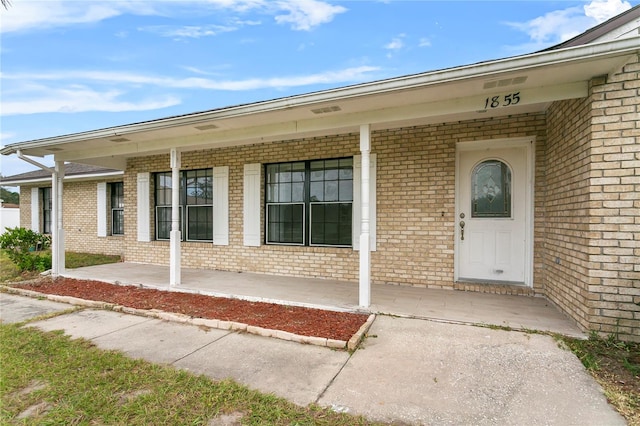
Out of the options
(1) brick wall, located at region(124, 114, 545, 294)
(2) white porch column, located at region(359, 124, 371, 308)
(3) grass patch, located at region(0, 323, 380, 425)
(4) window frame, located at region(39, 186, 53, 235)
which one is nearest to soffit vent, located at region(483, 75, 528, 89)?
(2) white porch column, located at region(359, 124, 371, 308)

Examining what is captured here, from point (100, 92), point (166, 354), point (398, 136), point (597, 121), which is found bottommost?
point (166, 354)

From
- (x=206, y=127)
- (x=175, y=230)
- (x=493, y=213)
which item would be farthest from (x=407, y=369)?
(x=175, y=230)

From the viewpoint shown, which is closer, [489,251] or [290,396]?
[290,396]

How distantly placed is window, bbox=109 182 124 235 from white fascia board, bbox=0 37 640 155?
5.78 metres

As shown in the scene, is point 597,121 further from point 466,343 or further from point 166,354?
point 166,354

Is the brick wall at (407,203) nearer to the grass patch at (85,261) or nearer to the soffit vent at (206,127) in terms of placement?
the soffit vent at (206,127)

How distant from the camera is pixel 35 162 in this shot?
6.33m

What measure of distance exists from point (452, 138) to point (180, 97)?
11.6 m

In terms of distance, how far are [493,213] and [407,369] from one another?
11.3 feet

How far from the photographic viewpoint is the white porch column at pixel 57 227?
6.77 metres

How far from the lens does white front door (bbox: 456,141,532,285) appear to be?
16.2 feet

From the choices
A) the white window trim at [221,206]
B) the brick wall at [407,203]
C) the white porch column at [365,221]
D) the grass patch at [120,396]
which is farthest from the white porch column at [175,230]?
the white porch column at [365,221]

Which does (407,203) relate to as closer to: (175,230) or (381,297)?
(381,297)

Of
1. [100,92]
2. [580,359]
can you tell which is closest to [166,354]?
[580,359]
